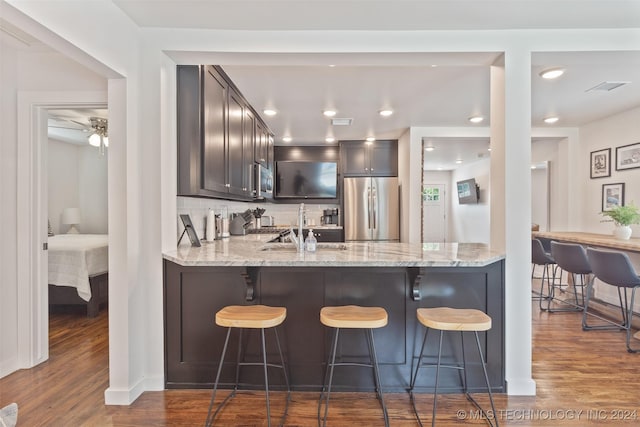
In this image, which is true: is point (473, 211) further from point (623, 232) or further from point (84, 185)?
point (84, 185)

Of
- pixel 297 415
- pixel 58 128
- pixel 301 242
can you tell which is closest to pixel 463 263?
pixel 301 242

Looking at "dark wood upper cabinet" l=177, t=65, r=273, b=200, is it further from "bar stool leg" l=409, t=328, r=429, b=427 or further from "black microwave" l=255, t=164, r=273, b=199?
"bar stool leg" l=409, t=328, r=429, b=427

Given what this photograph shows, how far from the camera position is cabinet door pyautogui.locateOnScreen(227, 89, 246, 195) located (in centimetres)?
299

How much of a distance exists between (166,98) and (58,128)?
3.78 metres

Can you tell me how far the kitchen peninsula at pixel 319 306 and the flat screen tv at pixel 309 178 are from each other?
3.51 meters

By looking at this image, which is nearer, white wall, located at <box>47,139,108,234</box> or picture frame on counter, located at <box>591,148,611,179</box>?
picture frame on counter, located at <box>591,148,611,179</box>

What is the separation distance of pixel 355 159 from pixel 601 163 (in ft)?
10.8

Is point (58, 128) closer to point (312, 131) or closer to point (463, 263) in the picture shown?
point (312, 131)

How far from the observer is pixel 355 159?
550 centimetres

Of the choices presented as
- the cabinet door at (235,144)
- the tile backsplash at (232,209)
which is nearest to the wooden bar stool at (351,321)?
the tile backsplash at (232,209)

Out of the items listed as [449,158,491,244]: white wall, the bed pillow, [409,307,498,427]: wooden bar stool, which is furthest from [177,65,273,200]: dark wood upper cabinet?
[449,158,491,244]: white wall

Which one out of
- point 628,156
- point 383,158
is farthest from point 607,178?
point 383,158

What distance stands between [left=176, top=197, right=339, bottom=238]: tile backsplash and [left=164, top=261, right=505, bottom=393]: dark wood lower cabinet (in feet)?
2.53

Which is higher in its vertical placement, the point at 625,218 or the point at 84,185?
the point at 84,185
